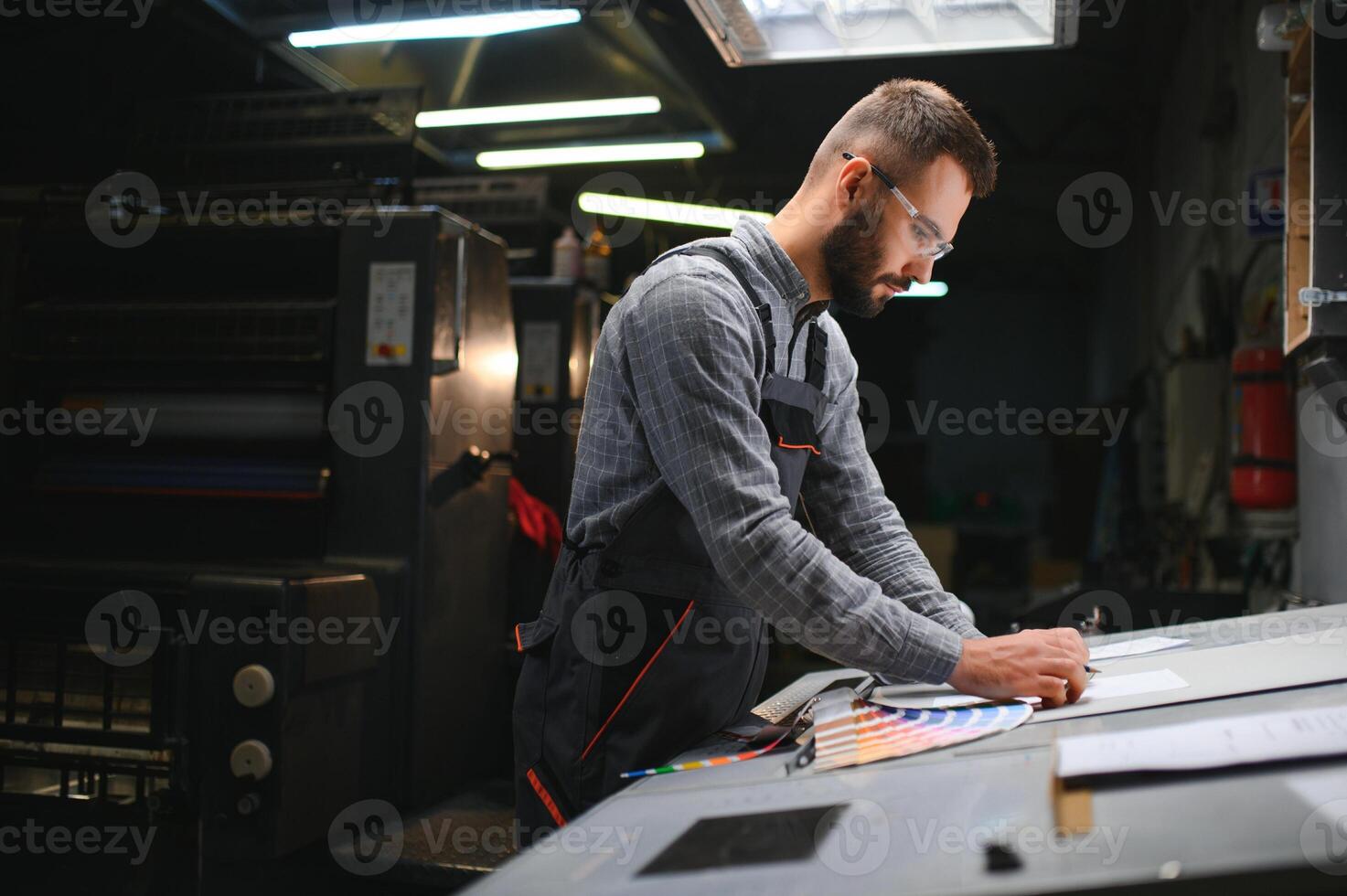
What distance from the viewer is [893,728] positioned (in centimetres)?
105

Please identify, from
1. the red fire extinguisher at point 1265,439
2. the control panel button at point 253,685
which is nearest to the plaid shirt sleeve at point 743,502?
the control panel button at point 253,685

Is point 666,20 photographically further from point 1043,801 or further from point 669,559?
point 1043,801

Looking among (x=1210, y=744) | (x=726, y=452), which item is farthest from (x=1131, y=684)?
(x=726, y=452)

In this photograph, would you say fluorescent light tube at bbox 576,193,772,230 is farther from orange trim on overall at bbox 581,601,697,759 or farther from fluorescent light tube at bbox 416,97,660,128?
orange trim on overall at bbox 581,601,697,759

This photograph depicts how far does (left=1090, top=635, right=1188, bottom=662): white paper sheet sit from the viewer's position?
56.2 inches

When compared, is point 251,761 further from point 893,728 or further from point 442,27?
point 442,27

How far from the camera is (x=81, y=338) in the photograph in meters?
2.39

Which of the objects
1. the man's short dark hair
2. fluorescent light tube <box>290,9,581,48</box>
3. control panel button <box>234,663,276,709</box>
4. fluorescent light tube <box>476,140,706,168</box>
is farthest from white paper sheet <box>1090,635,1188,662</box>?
fluorescent light tube <box>476,140,706,168</box>

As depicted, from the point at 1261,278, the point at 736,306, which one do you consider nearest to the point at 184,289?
A: the point at 736,306

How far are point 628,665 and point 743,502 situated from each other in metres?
0.24

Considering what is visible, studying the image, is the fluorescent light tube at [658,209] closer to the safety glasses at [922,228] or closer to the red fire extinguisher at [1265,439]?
the red fire extinguisher at [1265,439]

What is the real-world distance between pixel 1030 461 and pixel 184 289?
1098 cm

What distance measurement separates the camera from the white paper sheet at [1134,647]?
4.69ft

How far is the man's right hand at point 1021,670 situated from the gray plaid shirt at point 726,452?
3 centimetres
